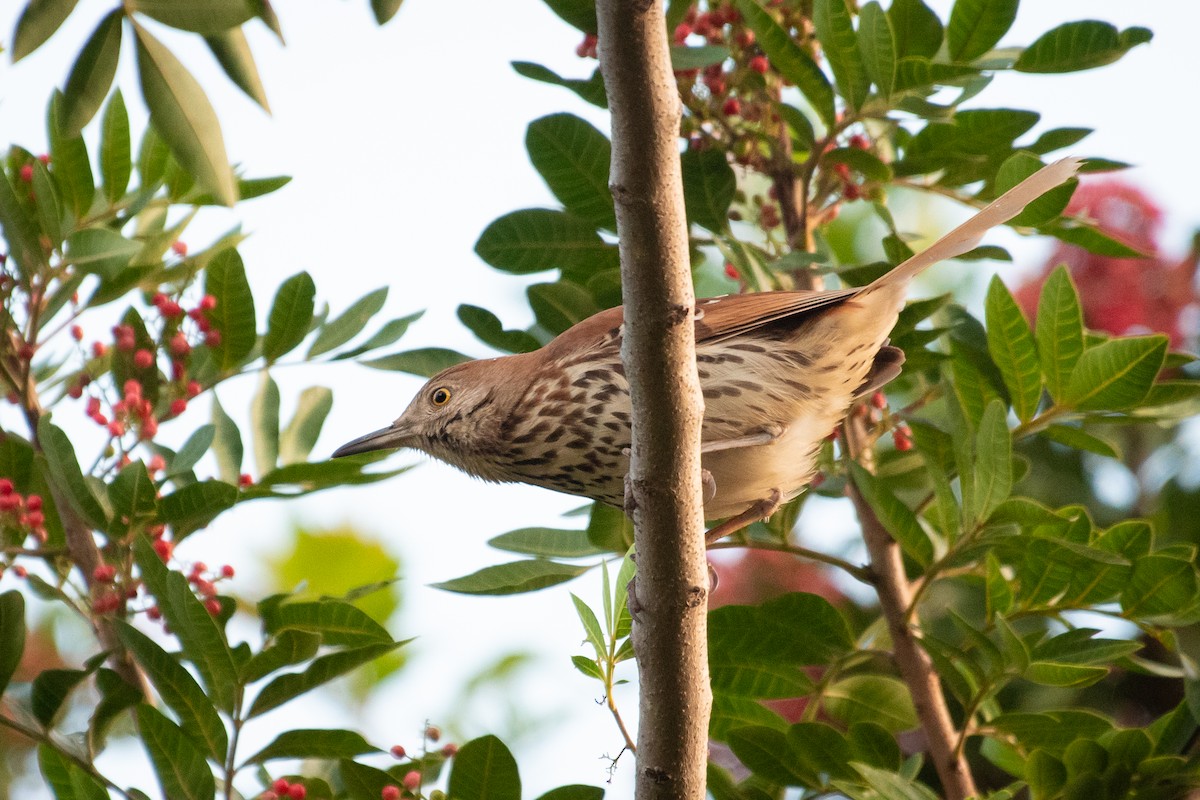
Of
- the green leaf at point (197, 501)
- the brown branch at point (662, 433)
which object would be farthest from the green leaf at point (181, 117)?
the green leaf at point (197, 501)

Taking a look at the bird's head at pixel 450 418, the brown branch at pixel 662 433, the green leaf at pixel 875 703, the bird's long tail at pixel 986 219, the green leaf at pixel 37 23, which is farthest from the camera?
the bird's head at pixel 450 418

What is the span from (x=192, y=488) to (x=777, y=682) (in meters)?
1.56

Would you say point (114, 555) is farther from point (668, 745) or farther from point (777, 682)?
point (777, 682)

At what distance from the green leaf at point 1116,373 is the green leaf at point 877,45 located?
34.1 inches

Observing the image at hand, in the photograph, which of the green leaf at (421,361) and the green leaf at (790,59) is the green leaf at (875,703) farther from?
the green leaf at (790,59)

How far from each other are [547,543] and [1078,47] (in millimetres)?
1913

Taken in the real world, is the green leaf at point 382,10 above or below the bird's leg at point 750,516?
above

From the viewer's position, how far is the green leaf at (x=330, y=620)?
3.08 meters

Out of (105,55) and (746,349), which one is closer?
(105,55)

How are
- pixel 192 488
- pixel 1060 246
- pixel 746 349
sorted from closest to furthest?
1. pixel 192 488
2. pixel 746 349
3. pixel 1060 246

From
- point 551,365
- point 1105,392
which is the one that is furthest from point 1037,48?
point 551,365

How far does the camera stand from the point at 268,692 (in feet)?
10.3

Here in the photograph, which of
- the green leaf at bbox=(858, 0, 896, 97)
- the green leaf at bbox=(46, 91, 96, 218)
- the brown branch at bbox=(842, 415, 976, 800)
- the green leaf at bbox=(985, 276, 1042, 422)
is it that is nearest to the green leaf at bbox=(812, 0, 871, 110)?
the green leaf at bbox=(858, 0, 896, 97)

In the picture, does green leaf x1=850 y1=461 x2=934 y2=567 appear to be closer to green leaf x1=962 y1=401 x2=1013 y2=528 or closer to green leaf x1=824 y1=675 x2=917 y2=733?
green leaf x1=962 y1=401 x2=1013 y2=528
